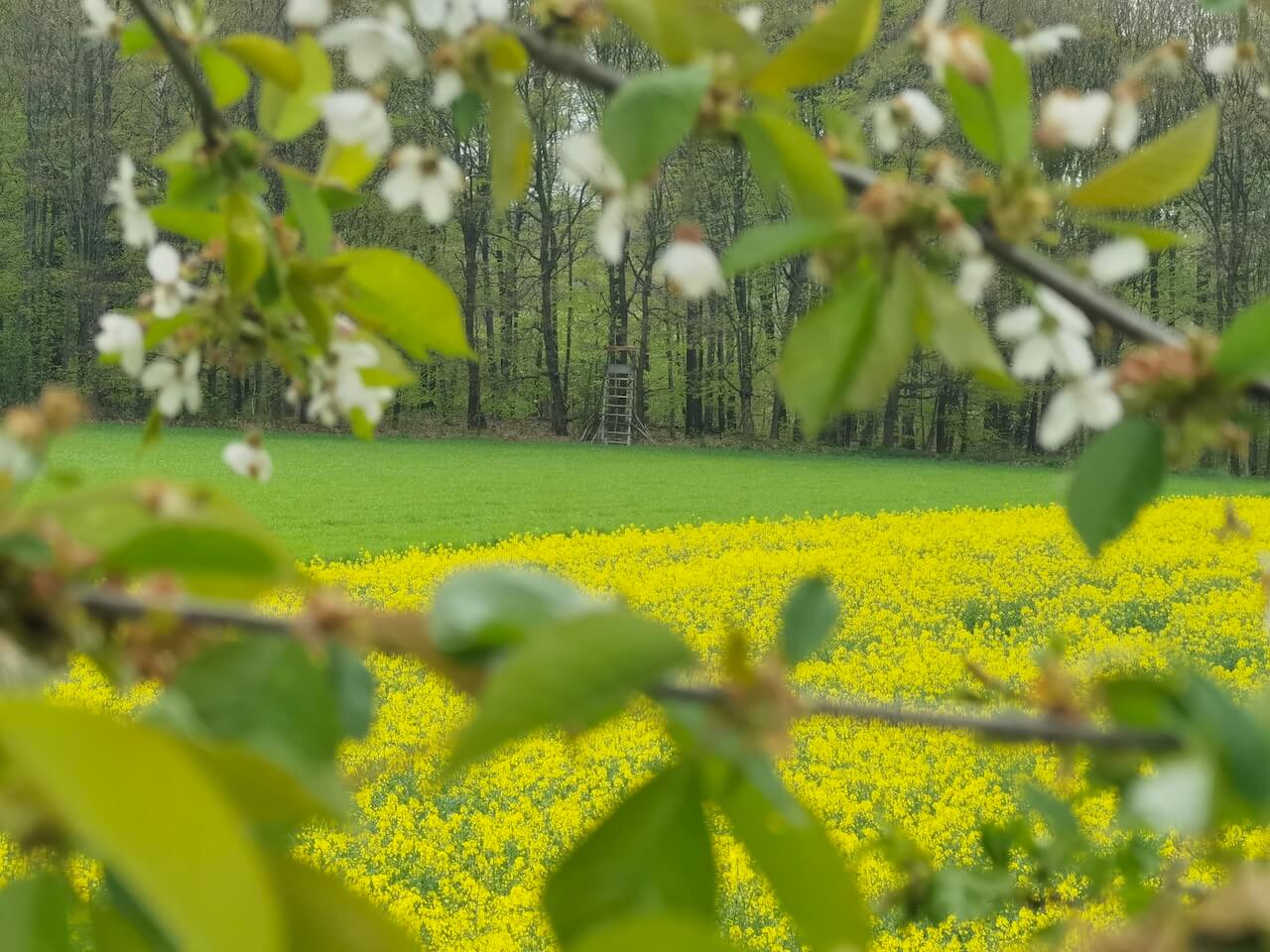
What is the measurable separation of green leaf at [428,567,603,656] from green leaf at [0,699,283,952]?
11 cm

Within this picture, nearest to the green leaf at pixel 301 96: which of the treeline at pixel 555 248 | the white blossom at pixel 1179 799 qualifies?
the white blossom at pixel 1179 799

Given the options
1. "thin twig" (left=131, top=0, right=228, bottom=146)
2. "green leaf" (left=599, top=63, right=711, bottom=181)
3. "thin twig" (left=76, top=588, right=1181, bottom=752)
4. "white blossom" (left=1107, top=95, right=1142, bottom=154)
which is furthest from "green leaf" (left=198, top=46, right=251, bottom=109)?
"white blossom" (left=1107, top=95, right=1142, bottom=154)

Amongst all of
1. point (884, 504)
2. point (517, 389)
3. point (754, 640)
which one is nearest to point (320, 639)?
point (754, 640)

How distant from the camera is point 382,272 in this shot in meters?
0.75

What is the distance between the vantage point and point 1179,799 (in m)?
0.30

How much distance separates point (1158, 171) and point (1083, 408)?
13 cm

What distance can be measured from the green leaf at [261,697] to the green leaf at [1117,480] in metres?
0.37

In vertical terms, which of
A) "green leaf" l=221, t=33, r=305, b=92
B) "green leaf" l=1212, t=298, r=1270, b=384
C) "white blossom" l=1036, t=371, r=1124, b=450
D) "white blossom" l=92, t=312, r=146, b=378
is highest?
"green leaf" l=221, t=33, r=305, b=92

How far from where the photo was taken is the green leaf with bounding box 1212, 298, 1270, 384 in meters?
0.47

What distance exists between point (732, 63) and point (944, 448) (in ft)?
105

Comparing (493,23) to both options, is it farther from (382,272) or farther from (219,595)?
(219,595)

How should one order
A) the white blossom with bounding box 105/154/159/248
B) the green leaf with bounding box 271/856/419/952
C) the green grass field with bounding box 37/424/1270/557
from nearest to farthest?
1. the green leaf with bounding box 271/856/419/952
2. the white blossom with bounding box 105/154/159/248
3. the green grass field with bounding box 37/424/1270/557

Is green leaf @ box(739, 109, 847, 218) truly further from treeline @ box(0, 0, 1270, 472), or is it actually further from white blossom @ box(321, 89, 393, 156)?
treeline @ box(0, 0, 1270, 472)

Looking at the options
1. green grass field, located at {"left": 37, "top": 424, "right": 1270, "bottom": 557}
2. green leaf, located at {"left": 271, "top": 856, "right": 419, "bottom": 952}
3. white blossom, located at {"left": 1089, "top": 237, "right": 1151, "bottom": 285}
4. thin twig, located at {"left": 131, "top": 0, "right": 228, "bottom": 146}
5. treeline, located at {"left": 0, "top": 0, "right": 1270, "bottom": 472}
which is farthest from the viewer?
treeline, located at {"left": 0, "top": 0, "right": 1270, "bottom": 472}
